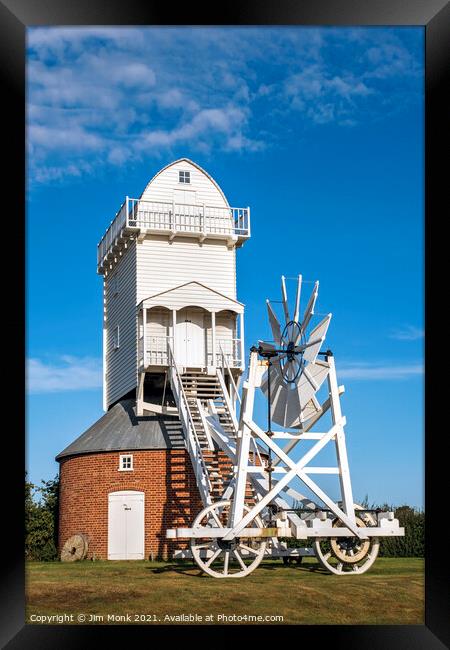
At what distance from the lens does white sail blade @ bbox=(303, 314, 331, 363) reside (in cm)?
1811

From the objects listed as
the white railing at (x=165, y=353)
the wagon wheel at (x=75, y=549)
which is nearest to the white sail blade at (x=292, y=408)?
the white railing at (x=165, y=353)

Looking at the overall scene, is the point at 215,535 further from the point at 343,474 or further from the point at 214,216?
Result: the point at 214,216

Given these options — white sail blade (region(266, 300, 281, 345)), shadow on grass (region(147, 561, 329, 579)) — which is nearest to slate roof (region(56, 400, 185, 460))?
shadow on grass (region(147, 561, 329, 579))

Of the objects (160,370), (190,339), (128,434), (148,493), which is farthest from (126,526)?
(190,339)

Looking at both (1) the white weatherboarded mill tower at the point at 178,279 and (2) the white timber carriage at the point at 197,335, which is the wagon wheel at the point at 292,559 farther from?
(1) the white weatherboarded mill tower at the point at 178,279

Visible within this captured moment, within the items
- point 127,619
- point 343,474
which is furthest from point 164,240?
point 127,619

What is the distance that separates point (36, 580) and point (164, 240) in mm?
12110

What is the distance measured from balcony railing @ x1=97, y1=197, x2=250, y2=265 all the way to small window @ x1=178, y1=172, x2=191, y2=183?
0.74 metres

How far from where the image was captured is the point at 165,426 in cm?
2531

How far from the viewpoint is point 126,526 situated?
23891 millimetres

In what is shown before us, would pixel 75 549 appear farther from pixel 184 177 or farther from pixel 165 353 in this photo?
pixel 184 177

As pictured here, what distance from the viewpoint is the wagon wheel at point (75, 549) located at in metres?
24.1

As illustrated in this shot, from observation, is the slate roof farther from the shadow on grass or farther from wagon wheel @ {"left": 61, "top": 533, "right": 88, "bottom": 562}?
the shadow on grass
